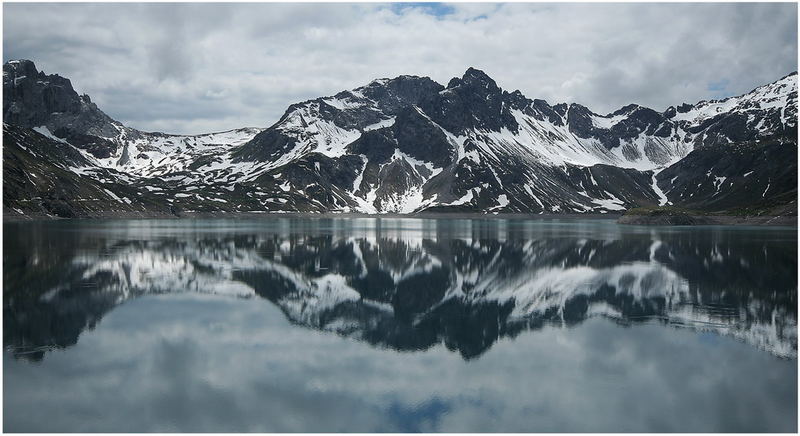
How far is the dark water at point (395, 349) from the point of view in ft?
78.9

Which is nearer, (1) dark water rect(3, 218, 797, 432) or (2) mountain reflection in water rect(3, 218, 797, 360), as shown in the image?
(1) dark water rect(3, 218, 797, 432)

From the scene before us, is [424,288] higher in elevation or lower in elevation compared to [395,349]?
higher

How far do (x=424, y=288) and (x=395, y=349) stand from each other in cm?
2298

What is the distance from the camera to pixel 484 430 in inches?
894

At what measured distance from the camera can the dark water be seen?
24.1 meters

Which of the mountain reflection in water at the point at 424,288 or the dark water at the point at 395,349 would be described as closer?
the dark water at the point at 395,349

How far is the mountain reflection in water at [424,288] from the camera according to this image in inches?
1529

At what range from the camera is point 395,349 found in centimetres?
3441

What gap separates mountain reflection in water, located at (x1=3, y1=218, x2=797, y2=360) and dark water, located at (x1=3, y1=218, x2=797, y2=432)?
30 cm

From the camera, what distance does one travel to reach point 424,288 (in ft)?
188

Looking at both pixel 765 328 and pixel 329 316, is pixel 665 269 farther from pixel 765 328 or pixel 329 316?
pixel 329 316

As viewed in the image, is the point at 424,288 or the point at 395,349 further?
the point at 424,288

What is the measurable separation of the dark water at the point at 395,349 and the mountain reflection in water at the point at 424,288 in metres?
0.30

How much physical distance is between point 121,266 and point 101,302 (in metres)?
22.4
